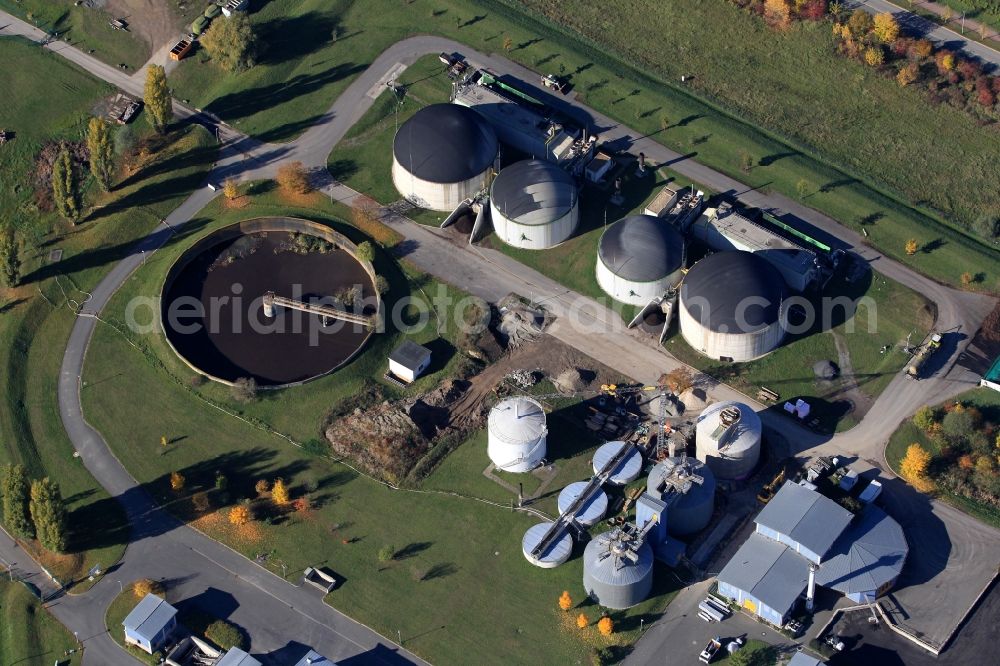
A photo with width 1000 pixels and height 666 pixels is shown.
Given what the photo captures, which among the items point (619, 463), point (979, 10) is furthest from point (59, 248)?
point (979, 10)

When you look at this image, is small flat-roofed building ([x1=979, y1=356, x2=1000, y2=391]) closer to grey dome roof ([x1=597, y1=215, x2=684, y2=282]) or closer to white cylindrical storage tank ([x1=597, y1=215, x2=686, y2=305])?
white cylindrical storage tank ([x1=597, y1=215, x2=686, y2=305])

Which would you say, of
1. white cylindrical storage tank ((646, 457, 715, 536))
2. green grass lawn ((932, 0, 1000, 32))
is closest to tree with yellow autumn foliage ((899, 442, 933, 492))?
white cylindrical storage tank ((646, 457, 715, 536))

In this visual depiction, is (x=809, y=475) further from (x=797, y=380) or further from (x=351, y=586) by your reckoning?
(x=351, y=586)

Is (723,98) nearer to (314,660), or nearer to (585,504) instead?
(585,504)

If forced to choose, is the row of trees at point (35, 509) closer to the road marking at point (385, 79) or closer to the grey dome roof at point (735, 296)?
the grey dome roof at point (735, 296)

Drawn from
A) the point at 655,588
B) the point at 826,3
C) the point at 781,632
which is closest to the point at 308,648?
the point at 655,588

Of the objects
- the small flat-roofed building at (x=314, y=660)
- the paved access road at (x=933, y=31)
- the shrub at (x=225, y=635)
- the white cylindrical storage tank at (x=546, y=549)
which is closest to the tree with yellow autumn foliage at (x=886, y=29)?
the paved access road at (x=933, y=31)
